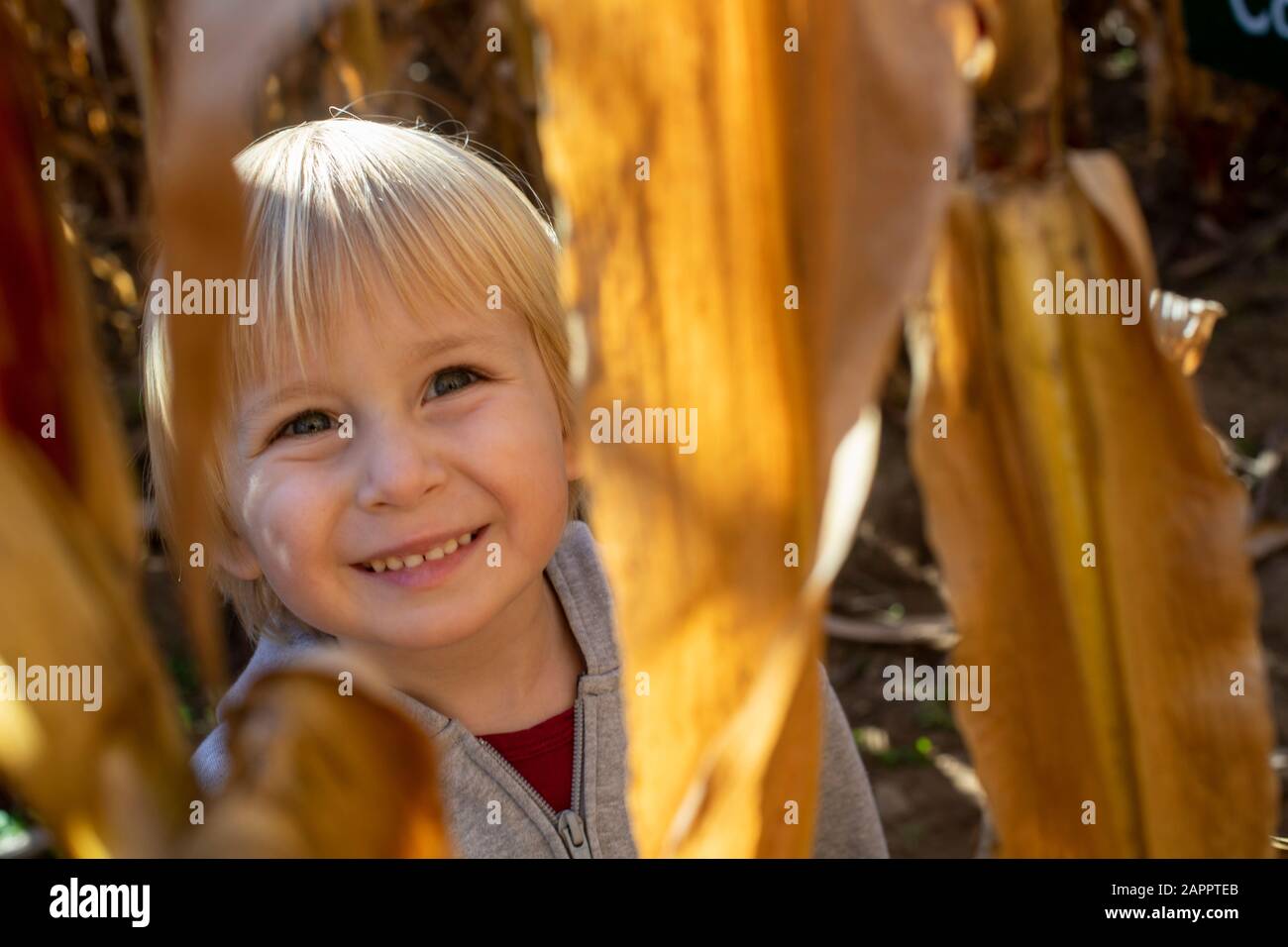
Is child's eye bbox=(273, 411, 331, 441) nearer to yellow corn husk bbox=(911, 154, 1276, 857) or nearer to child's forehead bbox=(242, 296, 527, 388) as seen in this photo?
child's forehead bbox=(242, 296, 527, 388)

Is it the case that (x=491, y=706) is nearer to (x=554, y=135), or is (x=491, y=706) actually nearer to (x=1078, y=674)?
(x=1078, y=674)

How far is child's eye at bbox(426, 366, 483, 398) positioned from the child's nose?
0.12 ft

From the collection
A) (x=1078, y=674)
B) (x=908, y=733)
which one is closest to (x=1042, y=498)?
(x=1078, y=674)

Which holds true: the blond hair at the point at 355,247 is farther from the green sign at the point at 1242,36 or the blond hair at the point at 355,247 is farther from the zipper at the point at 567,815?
the green sign at the point at 1242,36

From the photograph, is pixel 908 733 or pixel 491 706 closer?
pixel 491 706

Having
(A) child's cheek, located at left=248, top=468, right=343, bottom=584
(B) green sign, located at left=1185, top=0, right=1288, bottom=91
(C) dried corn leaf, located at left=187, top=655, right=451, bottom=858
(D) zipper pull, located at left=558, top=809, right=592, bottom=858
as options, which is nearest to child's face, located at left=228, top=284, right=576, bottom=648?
(A) child's cheek, located at left=248, top=468, right=343, bottom=584

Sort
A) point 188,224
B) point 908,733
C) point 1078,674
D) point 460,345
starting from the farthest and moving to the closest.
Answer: point 908,733, point 460,345, point 1078,674, point 188,224

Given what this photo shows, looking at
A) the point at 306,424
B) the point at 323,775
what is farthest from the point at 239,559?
the point at 323,775

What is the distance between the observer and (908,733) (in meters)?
1.43

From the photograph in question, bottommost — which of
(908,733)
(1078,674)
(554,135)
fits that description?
(908,733)

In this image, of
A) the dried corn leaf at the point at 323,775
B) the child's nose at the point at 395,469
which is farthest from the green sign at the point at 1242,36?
the dried corn leaf at the point at 323,775

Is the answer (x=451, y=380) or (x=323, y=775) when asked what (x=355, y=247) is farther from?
(x=323, y=775)

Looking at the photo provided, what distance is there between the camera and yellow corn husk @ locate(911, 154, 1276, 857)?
36 cm
